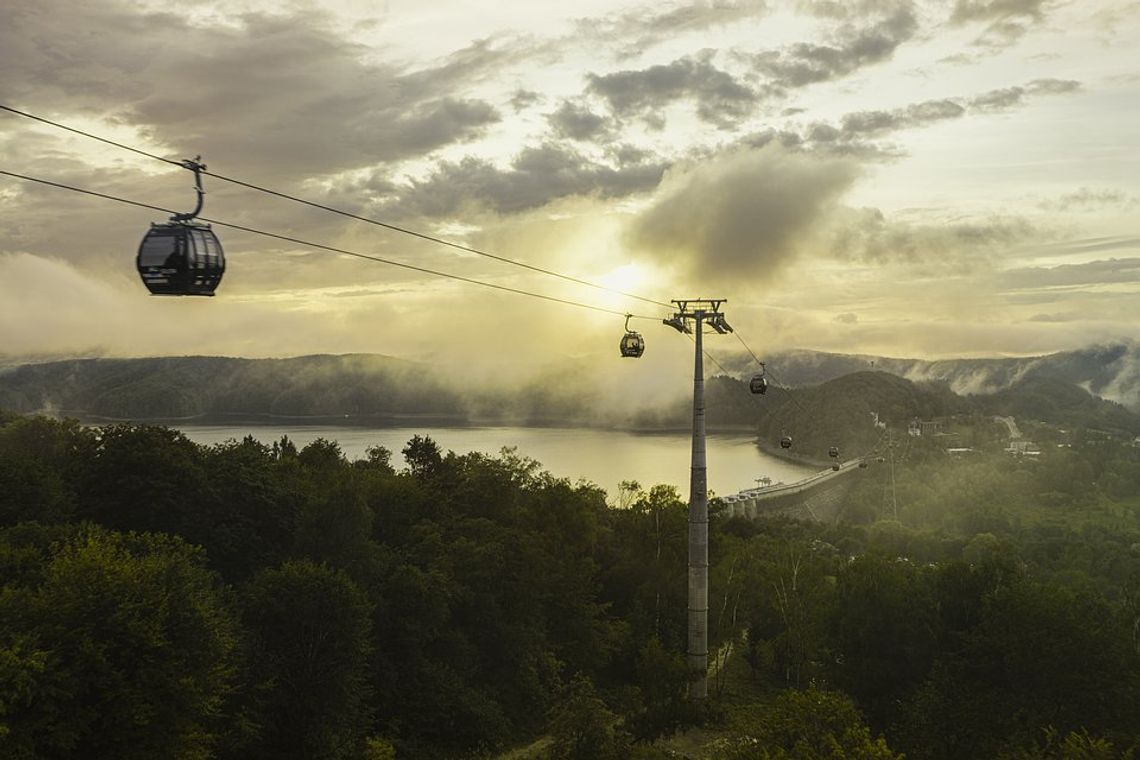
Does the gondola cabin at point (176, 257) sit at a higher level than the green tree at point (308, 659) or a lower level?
higher

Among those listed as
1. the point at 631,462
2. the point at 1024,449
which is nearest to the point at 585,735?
the point at 631,462

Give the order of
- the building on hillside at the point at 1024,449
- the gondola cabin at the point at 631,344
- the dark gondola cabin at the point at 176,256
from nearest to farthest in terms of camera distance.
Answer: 1. the dark gondola cabin at the point at 176,256
2. the gondola cabin at the point at 631,344
3. the building on hillside at the point at 1024,449

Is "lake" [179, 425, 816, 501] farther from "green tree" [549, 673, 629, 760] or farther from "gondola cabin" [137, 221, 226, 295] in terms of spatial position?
"gondola cabin" [137, 221, 226, 295]

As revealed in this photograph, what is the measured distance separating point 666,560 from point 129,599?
99.5ft

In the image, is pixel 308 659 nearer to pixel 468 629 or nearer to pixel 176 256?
pixel 468 629

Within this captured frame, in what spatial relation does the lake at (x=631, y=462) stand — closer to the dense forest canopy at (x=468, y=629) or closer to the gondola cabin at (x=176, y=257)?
the dense forest canopy at (x=468, y=629)

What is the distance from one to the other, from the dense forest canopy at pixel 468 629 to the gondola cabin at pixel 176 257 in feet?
31.3

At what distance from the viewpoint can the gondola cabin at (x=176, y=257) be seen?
13.1 metres

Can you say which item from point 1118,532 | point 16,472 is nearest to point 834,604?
point 16,472

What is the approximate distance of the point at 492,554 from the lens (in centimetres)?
3812

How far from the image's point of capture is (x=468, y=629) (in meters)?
36.7

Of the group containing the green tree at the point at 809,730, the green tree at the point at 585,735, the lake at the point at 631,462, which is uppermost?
the green tree at the point at 809,730

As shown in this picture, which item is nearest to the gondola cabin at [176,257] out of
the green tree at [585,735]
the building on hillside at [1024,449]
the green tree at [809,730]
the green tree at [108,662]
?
the green tree at [108,662]

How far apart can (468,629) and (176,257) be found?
26971mm
